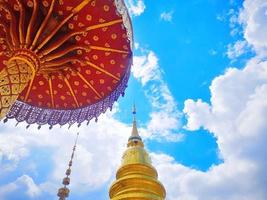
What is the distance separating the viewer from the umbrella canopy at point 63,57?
9.57 m

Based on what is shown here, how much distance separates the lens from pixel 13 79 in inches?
359

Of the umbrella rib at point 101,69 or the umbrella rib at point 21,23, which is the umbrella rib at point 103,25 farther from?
the umbrella rib at point 21,23

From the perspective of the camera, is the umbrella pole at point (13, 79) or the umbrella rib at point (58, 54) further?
the umbrella rib at point (58, 54)

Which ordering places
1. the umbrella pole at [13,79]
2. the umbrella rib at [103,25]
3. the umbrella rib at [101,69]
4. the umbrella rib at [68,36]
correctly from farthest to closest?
the umbrella rib at [101,69], the umbrella rib at [103,25], the umbrella rib at [68,36], the umbrella pole at [13,79]

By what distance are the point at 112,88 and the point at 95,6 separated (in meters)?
2.93

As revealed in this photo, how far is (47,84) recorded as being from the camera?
39.0 feet

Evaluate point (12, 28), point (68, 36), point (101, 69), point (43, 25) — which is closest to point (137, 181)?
point (101, 69)

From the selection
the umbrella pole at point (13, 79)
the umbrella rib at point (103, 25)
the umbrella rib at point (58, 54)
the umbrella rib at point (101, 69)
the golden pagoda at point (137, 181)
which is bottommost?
the umbrella pole at point (13, 79)

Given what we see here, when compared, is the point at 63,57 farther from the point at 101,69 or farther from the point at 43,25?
the point at 101,69

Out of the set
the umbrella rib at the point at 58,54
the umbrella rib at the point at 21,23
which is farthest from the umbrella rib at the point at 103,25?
the umbrella rib at the point at 21,23

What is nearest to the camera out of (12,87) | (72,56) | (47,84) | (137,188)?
(12,87)

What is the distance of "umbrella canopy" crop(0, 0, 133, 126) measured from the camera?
9.57 metres

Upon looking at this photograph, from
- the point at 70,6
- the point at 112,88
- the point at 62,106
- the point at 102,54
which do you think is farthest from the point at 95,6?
the point at 62,106

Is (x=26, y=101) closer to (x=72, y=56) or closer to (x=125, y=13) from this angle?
(x=72, y=56)
